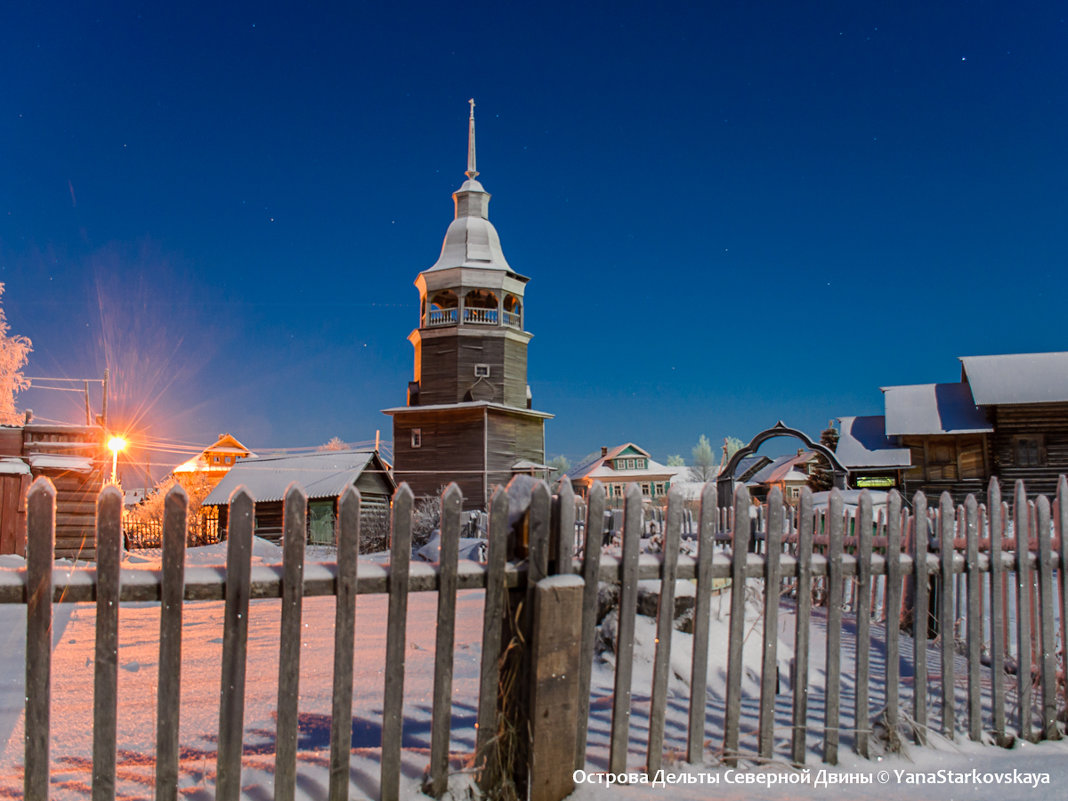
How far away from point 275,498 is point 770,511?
96.1 ft

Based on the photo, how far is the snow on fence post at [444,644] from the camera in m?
3.16

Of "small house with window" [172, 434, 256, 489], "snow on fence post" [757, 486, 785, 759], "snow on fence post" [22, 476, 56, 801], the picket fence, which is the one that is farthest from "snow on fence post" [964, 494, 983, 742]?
"small house with window" [172, 434, 256, 489]

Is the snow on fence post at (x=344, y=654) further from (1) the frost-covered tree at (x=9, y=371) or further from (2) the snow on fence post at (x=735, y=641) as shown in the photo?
(1) the frost-covered tree at (x=9, y=371)

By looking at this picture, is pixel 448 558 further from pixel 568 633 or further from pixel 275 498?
pixel 275 498

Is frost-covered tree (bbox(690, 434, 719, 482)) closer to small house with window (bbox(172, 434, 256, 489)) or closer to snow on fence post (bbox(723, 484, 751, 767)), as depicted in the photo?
small house with window (bbox(172, 434, 256, 489))

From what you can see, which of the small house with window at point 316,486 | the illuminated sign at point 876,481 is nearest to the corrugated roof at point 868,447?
the illuminated sign at point 876,481

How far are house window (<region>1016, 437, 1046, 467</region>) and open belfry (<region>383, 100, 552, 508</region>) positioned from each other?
70.1 feet

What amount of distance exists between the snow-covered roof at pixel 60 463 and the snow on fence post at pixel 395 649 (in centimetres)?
1689

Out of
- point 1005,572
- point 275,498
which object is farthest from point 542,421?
point 1005,572

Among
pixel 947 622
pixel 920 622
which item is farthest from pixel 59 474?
pixel 947 622

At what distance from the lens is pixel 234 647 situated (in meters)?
2.87

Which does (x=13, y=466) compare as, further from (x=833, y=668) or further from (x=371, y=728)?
(x=833, y=668)

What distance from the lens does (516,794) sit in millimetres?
3281

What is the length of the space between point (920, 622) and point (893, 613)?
209 mm
